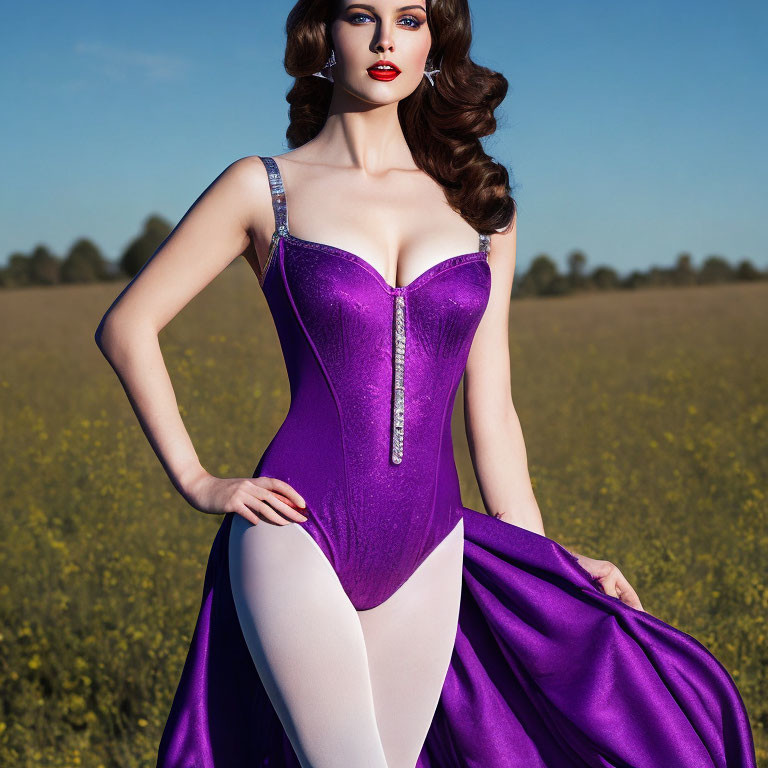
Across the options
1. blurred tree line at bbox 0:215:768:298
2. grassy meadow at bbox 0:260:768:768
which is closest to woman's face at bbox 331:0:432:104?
grassy meadow at bbox 0:260:768:768

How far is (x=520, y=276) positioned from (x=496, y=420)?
33254mm

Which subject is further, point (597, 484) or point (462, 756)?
point (597, 484)

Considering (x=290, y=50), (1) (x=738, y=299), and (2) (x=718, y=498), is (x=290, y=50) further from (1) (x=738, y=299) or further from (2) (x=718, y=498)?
(1) (x=738, y=299)

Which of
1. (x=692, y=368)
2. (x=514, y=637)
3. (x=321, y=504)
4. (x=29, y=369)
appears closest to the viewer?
(x=321, y=504)

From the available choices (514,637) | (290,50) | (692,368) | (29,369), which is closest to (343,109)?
(290,50)

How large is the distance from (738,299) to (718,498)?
1880 cm

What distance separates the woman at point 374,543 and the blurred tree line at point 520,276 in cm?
3041

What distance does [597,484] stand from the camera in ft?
19.8

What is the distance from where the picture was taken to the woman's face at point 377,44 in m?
2.31

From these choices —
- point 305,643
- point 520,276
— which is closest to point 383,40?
point 305,643

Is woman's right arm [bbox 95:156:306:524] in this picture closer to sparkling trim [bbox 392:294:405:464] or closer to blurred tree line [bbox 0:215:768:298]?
sparkling trim [bbox 392:294:405:464]

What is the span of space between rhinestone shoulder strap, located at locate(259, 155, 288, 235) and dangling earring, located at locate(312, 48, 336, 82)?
1.08 feet

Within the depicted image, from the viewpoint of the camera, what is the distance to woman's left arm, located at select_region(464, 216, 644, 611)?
247cm

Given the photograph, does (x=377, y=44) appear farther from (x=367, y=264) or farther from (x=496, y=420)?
(x=496, y=420)
